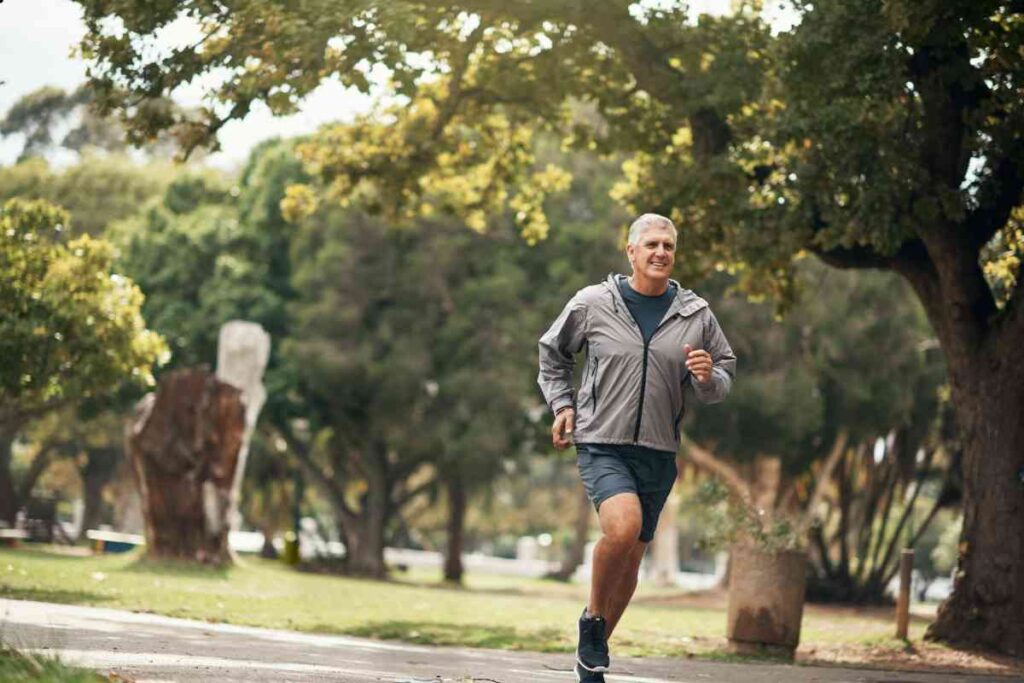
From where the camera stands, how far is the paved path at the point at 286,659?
7.88 metres

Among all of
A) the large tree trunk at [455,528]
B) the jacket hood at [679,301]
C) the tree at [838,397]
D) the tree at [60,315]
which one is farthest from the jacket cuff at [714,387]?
the large tree trunk at [455,528]

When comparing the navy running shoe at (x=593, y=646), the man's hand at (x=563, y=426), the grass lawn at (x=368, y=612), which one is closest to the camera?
the navy running shoe at (x=593, y=646)

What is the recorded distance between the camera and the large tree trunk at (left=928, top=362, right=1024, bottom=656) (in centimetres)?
1437

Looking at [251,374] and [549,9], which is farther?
[251,374]

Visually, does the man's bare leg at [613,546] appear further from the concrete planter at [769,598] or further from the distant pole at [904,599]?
the distant pole at [904,599]

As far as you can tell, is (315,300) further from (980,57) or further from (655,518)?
(655,518)

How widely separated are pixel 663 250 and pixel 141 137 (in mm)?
9440

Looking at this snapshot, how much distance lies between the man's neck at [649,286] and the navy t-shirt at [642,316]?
0.02 m

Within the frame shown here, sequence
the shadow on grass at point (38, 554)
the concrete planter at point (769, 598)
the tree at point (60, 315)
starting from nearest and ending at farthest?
1. the concrete planter at point (769, 598)
2. the tree at point (60, 315)
3. the shadow on grass at point (38, 554)

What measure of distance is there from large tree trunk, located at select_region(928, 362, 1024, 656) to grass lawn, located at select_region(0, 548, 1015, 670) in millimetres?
484

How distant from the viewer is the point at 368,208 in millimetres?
19203

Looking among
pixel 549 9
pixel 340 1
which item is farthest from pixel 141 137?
pixel 549 9

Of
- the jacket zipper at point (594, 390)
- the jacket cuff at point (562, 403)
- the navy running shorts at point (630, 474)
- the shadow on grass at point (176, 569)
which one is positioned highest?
the jacket zipper at point (594, 390)

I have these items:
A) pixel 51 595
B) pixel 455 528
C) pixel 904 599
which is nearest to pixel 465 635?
pixel 51 595
